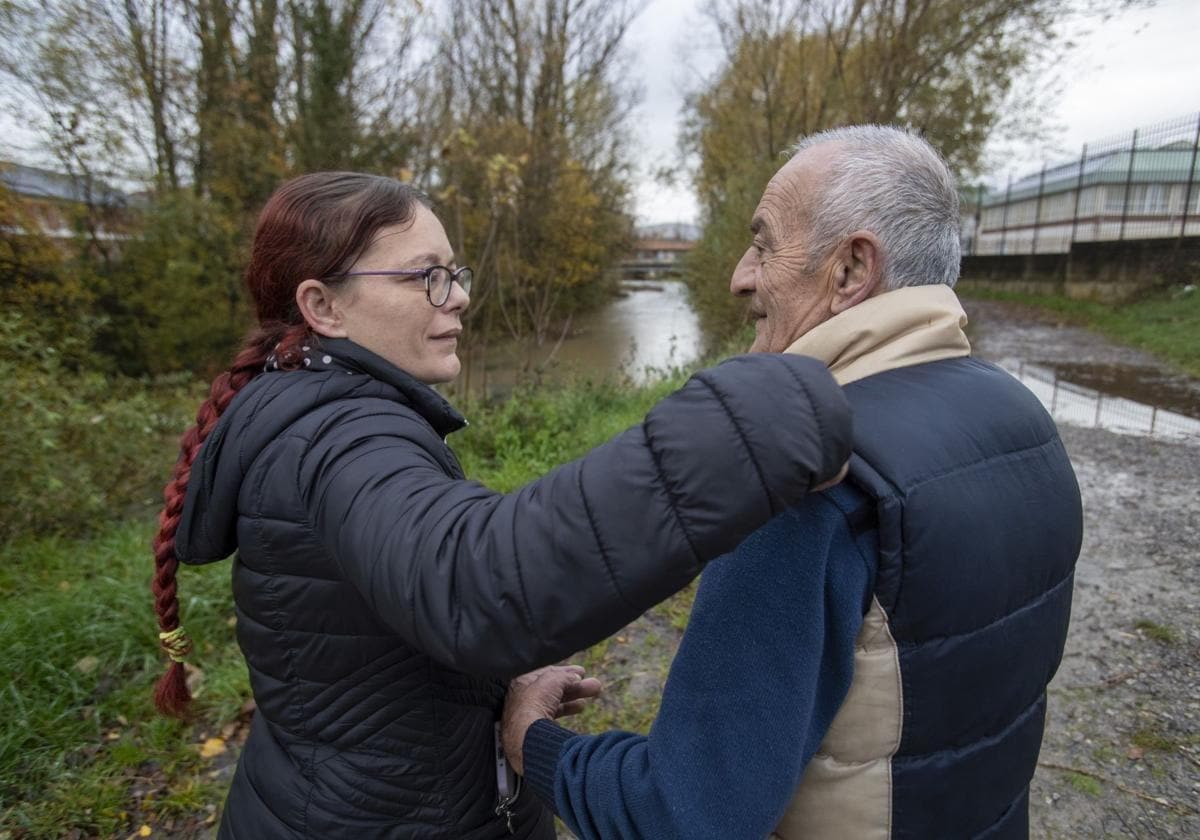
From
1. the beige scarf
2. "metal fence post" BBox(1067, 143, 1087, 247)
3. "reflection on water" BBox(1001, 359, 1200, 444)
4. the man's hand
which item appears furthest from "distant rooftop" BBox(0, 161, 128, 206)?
"metal fence post" BBox(1067, 143, 1087, 247)

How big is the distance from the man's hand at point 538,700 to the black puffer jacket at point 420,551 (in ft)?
0.18

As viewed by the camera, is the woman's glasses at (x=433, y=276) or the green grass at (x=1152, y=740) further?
the green grass at (x=1152, y=740)

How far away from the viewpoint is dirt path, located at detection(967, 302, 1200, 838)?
8.50ft

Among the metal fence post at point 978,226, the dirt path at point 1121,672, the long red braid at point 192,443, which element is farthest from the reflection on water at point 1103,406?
the metal fence post at point 978,226

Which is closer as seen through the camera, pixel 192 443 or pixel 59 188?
pixel 192 443

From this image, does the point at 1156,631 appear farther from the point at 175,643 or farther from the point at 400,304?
the point at 175,643

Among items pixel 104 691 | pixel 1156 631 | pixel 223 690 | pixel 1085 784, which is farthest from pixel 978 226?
pixel 104 691

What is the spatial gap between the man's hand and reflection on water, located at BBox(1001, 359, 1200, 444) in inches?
300

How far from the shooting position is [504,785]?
1.40 m

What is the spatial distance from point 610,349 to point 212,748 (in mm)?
16316

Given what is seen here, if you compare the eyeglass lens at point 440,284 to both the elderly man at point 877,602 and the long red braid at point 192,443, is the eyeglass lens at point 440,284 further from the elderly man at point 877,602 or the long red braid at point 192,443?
the elderly man at point 877,602

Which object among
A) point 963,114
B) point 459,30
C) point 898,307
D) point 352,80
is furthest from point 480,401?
point 963,114

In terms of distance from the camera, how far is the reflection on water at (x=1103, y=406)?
7.15 m

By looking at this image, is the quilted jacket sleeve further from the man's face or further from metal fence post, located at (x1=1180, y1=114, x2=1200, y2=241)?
metal fence post, located at (x1=1180, y1=114, x2=1200, y2=241)
